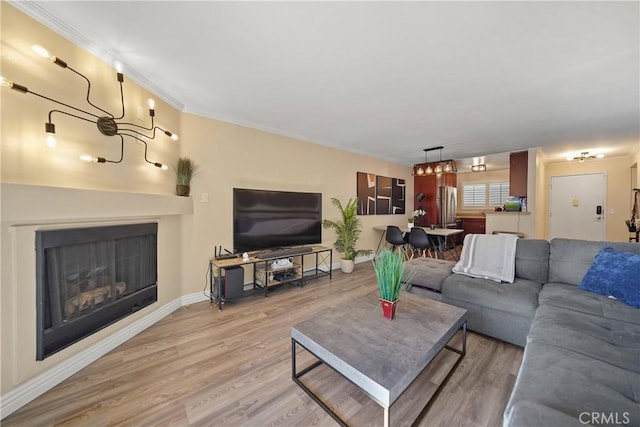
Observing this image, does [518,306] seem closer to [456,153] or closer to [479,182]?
[456,153]

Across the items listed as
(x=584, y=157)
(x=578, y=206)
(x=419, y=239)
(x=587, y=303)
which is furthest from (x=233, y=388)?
(x=578, y=206)

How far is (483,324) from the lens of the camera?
216cm

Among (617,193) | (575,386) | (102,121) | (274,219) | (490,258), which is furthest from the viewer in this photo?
(617,193)

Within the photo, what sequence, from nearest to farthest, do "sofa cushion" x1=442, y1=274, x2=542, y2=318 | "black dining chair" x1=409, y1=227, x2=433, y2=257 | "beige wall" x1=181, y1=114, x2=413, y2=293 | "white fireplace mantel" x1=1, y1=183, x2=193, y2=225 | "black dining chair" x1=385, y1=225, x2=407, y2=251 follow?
"white fireplace mantel" x1=1, y1=183, x2=193, y2=225
"sofa cushion" x1=442, y1=274, x2=542, y2=318
"beige wall" x1=181, y1=114, x2=413, y2=293
"black dining chair" x1=409, y1=227, x2=433, y2=257
"black dining chair" x1=385, y1=225, x2=407, y2=251

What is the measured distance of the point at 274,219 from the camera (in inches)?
139

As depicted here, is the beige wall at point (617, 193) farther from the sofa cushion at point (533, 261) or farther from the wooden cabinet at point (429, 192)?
the sofa cushion at point (533, 261)

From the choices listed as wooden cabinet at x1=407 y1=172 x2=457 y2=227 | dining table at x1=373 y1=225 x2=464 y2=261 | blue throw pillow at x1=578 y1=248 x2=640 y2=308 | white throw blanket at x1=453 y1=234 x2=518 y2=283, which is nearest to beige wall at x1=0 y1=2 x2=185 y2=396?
white throw blanket at x1=453 y1=234 x2=518 y2=283

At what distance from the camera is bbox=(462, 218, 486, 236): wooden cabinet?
7059mm

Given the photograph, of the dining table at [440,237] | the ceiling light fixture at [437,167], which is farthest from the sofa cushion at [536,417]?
the ceiling light fixture at [437,167]

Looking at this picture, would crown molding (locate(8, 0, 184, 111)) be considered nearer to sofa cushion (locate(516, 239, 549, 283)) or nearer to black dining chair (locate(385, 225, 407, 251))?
sofa cushion (locate(516, 239, 549, 283))

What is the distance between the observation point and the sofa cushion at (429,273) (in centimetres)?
254

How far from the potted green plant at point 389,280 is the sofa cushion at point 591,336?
796mm

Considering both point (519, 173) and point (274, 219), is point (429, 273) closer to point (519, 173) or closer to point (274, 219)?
point (274, 219)

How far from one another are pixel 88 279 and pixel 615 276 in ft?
13.6
